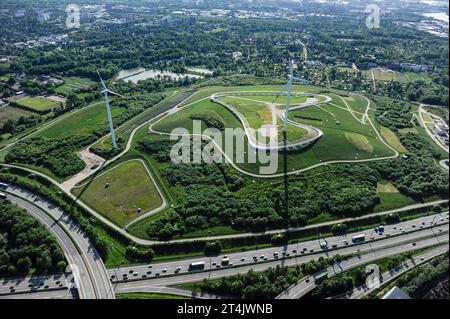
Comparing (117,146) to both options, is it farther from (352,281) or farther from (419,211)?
(419,211)

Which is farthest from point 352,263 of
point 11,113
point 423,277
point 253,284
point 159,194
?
point 11,113

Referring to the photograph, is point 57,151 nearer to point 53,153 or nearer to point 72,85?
point 53,153

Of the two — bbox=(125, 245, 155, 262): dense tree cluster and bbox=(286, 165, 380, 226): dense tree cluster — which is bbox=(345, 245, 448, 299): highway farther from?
bbox=(125, 245, 155, 262): dense tree cluster

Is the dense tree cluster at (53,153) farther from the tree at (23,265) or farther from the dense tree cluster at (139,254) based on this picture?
the dense tree cluster at (139,254)

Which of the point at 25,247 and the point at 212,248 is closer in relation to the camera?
the point at 25,247

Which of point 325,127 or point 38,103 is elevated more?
point 325,127

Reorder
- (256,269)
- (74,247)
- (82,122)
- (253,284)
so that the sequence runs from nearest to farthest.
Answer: (253,284) < (256,269) < (74,247) < (82,122)

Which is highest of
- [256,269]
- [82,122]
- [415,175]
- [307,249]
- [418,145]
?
[418,145]

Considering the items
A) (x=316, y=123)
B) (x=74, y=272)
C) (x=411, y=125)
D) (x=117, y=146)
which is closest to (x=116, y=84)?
(x=117, y=146)
